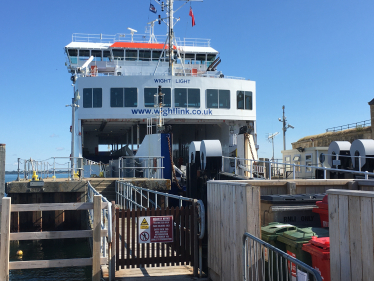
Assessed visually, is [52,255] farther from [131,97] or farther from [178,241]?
[131,97]

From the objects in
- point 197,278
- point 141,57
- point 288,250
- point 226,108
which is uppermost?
point 141,57

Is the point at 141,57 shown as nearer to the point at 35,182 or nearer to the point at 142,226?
the point at 35,182

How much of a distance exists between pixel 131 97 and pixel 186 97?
3415mm

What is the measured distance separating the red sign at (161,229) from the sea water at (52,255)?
6.03 meters

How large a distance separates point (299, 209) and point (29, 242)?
1445 cm

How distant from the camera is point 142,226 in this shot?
644cm

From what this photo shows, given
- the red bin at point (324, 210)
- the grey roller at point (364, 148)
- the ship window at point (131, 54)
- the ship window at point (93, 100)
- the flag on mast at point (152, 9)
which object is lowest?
the red bin at point (324, 210)

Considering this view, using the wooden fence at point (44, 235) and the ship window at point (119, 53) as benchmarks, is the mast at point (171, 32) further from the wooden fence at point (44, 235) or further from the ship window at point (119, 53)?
the wooden fence at point (44, 235)

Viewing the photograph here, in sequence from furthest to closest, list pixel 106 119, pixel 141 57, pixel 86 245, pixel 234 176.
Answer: pixel 141 57, pixel 106 119, pixel 86 245, pixel 234 176

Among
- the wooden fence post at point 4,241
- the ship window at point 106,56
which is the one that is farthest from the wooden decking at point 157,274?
the ship window at point 106,56

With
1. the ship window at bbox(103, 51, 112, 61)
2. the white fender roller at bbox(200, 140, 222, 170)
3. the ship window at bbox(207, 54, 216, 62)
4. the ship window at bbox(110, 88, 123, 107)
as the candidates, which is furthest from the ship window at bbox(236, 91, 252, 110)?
the ship window at bbox(103, 51, 112, 61)

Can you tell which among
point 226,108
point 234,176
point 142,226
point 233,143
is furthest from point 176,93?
point 142,226

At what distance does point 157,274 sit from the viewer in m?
6.84

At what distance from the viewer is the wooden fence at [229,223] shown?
4945 mm
